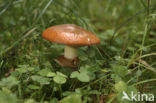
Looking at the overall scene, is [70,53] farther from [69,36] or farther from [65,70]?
[69,36]

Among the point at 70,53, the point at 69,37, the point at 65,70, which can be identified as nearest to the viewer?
the point at 69,37

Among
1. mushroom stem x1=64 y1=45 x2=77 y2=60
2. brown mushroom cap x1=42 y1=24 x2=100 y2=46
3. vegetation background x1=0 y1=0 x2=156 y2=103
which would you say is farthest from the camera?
mushroom stem x1=64 y1=45 x2=77 y2=60

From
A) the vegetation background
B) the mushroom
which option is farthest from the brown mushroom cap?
the vegetation background

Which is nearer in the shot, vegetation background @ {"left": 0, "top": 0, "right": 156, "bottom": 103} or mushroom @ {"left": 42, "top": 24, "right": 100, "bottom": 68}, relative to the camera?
vegetation background @ {"left": 0, "top": 0, "right": 156, "bottom": 103}

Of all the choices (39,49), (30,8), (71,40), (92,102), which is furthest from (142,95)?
(30,8)

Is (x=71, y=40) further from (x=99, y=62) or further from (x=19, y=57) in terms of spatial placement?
(x=19, y=57)

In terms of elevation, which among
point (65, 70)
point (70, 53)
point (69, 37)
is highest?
point (69, 37)

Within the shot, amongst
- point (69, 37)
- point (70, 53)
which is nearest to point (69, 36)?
point (69, 37)

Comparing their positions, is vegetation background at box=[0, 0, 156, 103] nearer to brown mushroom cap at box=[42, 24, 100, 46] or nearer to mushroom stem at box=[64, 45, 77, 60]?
mushroom stem at box=[64, 45, 77, 60]

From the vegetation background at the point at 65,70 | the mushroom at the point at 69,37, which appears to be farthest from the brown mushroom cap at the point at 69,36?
the vegetation background at the point at 65,70
